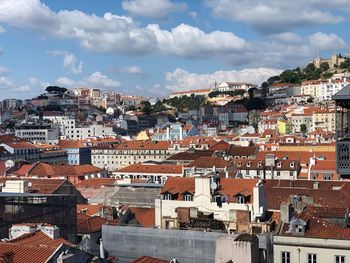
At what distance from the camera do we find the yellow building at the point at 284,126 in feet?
441

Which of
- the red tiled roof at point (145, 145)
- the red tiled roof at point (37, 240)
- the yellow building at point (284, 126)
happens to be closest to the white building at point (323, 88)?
the yellow building at point (284, 126)

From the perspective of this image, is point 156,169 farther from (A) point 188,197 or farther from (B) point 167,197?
(A) point 188,197

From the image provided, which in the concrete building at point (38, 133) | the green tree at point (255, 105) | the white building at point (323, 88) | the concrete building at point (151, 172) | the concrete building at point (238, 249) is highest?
the white building at point (323, 88)

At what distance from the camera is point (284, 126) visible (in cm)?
13538

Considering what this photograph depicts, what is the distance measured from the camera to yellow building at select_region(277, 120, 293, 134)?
134m

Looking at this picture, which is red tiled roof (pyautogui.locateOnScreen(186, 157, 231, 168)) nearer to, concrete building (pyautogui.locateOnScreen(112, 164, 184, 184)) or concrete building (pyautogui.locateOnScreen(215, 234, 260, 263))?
concrete building (pyautogui.locateOnScreen(112, 164, 184, 184))

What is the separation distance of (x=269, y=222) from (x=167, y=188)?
7451 millimetres

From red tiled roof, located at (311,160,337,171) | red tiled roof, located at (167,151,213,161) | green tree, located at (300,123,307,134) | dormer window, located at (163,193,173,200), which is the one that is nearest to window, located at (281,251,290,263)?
dormer window, located at (163,193,173,200)

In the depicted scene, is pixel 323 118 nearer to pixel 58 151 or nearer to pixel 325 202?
pixel 58 151

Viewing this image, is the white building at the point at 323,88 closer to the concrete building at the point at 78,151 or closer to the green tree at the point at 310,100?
the green tree at the point at 310,100

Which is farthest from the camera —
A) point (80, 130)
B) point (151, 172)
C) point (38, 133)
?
point (80, 130)

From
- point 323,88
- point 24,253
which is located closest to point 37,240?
point 24,253

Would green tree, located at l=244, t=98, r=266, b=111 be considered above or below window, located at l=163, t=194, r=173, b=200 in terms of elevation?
above

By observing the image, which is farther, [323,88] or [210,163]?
[323,88]
